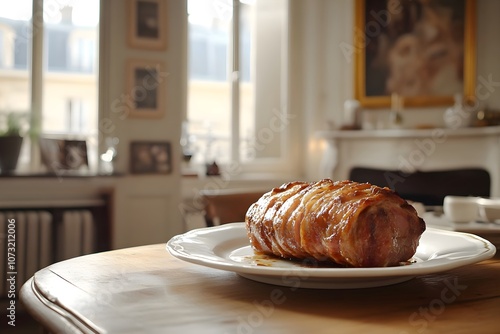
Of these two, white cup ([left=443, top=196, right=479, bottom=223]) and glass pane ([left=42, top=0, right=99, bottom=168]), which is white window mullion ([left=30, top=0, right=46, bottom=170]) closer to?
glass pane ([left=42, top=0, right=99, bottom=168])

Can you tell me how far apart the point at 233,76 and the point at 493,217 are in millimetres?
3659

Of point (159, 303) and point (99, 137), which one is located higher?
point (99, 137)

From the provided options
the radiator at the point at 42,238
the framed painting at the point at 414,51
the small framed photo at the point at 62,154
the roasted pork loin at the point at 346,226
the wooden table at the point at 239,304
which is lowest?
the radiator at the point at 42,238

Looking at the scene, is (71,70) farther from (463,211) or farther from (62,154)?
(463,211)

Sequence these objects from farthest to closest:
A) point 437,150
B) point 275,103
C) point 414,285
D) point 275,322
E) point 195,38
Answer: point 275,103 < point 195,38 < point 437,150 < point 414,285 < point 275,322

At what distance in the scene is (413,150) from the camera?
14.8 ft

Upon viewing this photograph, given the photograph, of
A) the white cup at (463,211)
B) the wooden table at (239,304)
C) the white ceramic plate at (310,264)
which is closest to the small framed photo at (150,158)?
the white cup at (463,211)

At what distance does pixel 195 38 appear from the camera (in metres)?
4.74

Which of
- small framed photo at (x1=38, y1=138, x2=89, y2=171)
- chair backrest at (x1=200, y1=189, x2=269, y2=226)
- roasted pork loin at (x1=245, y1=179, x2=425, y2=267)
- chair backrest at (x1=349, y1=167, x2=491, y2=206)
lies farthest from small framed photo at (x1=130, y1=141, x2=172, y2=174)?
roasted pork loin at (x1=245, y1=179, x2=425, y2=267)

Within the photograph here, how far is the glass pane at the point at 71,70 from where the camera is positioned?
3982mm

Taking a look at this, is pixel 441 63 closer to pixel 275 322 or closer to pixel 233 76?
pixel 233 76

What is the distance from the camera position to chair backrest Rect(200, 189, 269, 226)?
205cm

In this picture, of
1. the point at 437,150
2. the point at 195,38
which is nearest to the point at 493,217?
the point at 437,150

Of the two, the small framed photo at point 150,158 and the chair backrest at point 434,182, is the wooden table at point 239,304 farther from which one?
the chair backrest at point 434,182
